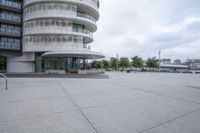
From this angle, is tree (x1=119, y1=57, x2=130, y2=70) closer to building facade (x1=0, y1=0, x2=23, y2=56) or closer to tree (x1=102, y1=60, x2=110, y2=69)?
tree (x1=102, y1=60, x2=110, y2=69)

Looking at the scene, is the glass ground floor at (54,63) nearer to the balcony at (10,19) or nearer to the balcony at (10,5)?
the balcony at (10,19)

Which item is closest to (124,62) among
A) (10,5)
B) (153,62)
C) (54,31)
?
(153,62)

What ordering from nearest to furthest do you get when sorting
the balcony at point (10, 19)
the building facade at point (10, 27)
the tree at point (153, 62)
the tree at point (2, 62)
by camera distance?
the balcony at point (10, 19), the building facade at point (10, 27), the tree at point (2, 62), the tree at point (153, 62)

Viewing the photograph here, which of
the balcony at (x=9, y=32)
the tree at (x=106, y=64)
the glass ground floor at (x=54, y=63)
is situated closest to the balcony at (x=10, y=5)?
the balcony at (x=9, y=32)

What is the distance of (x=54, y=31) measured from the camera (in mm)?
28109

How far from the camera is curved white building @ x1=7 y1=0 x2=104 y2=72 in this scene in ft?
92.7

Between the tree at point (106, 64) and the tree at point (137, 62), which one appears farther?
the tree at point (106, 64)

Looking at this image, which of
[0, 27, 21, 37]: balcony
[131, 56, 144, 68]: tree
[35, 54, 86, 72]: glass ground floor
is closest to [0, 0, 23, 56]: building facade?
[0, 27, 21, 37]: balcony

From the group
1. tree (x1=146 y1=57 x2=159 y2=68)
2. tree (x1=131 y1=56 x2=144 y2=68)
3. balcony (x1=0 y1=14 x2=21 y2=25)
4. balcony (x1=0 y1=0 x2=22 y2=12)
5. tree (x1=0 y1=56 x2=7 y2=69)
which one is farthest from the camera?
tree (x1=146 y1=57 x2=159 y2=68)

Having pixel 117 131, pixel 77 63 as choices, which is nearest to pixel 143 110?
pixel 117 131

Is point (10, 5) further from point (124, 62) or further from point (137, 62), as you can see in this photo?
point (137, 62)

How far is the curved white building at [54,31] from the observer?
28.3 metres

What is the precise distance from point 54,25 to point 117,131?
2923 cm

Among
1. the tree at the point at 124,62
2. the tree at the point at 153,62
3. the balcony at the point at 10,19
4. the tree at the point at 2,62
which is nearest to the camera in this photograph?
the balcony at the point at 10,19
